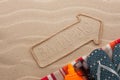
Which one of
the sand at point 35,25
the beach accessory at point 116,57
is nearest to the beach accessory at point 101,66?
the beach accessory at point 116,57

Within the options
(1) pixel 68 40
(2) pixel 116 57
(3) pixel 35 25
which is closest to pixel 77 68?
(2) pixel 116 57

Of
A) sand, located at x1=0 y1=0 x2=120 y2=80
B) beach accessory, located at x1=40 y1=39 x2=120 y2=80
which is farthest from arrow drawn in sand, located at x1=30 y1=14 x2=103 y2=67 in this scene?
beach accessory, located at x1=40 y1=39 x2=120 y2=80

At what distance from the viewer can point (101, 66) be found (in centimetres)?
107

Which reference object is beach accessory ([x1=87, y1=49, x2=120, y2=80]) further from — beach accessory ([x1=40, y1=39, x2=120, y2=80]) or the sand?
the sand

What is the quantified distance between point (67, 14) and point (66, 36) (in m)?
0.17

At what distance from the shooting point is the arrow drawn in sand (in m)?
1.49

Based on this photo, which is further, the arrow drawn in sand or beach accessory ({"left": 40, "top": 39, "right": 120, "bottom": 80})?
the arrow drawn in sand

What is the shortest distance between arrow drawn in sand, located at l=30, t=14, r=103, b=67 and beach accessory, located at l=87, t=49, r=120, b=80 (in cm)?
40

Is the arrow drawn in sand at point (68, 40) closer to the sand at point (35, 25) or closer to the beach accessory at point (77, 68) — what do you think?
the sand at point (35, 25)

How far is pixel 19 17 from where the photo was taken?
1.67 m

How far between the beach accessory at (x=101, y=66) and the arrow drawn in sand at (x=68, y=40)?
1.30ft

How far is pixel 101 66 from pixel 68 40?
507mm

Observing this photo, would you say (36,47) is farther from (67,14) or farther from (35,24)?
(67,14)

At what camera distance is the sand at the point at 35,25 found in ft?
4.80
